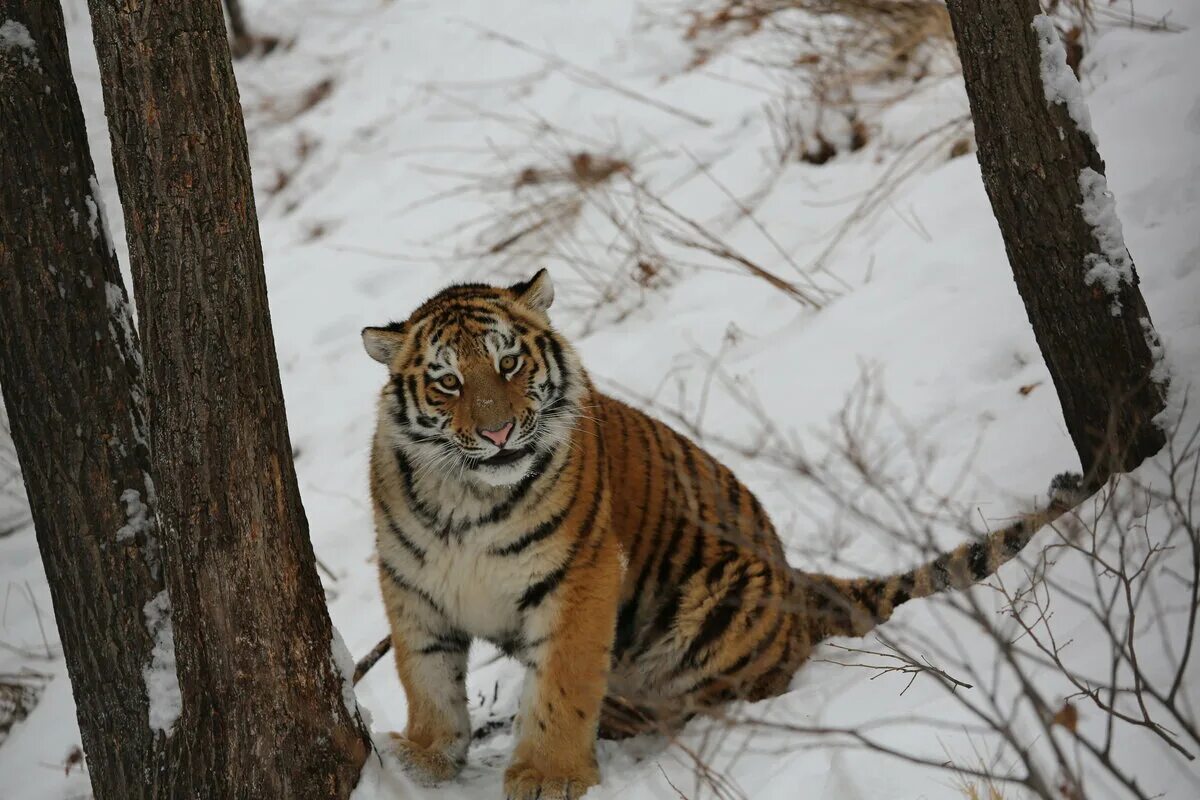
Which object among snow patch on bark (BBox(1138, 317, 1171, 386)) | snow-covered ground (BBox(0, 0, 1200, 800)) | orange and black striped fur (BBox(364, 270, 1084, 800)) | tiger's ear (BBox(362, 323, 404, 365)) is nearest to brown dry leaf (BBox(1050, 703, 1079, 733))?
snow-covered ground (BBox(0, 0, 1200, 800))

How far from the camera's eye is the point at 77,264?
308 cm

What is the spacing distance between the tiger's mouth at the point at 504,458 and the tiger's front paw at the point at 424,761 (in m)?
0.84

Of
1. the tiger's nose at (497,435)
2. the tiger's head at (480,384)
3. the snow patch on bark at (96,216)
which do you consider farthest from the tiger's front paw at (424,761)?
the snow patch on bark at (96,216)

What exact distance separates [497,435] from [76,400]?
107 centimetres

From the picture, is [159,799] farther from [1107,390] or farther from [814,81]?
[814,81]

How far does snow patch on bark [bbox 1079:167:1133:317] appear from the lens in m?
3.29

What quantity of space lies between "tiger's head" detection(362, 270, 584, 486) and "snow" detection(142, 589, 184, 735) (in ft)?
2.48

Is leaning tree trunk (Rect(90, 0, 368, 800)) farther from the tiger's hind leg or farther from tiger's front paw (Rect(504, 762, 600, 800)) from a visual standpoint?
the tiger's hind leg

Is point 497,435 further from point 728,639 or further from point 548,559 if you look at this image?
point 728,639

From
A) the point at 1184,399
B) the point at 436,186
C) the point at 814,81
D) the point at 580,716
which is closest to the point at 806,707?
the point at 580,716

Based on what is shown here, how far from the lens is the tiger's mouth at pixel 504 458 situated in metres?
3.21

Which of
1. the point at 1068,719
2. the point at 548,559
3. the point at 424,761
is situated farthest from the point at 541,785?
the point at 1068,719

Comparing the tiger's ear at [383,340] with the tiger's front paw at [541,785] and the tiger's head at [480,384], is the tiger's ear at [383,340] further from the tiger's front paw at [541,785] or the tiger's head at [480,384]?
the tiger's front paw at [541,785]

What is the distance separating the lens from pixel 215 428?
2.76m
